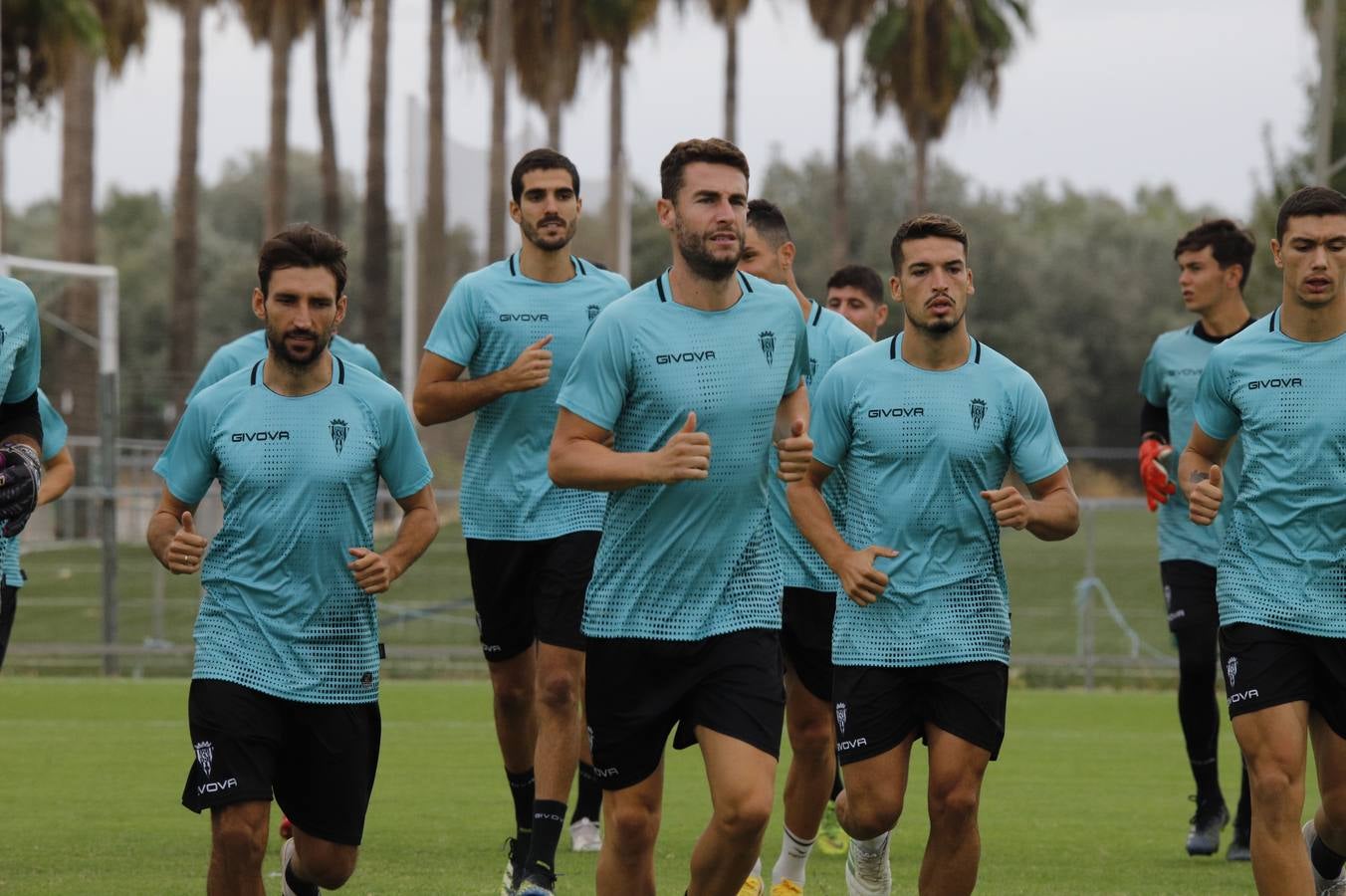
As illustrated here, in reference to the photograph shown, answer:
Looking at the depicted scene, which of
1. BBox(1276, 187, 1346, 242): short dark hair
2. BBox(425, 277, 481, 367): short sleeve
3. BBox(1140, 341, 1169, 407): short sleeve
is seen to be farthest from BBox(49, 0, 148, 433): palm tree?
BBox(1276, 187, 1346, 242): short dark hair

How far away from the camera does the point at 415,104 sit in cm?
3284

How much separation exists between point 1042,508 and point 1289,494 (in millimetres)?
870

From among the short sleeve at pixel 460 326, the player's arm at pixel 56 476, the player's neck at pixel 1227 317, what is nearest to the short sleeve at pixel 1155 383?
the player's neck at pixel 1227 317

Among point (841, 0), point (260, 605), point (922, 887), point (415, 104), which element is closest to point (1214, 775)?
point (922, 887)

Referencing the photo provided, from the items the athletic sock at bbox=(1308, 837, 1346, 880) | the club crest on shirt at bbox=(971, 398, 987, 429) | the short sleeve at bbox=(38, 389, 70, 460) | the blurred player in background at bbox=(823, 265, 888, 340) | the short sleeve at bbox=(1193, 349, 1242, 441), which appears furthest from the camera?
the blurred player in background at bbox=(823, 265, 888, 340)

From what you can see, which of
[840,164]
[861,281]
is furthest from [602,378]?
[840,164]

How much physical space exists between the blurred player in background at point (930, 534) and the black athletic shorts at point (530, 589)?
1416mm

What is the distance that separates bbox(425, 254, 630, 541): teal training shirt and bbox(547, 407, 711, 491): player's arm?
194 centimetres

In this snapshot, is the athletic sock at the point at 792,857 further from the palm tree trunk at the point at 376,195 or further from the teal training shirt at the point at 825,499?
the palm tree trunk at the point at 376,195

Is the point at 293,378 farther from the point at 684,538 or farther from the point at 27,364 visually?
the point at 684,538

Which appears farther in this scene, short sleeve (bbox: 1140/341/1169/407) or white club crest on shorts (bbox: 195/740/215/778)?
short sleeve (bbox: 1140/341/1169/407)

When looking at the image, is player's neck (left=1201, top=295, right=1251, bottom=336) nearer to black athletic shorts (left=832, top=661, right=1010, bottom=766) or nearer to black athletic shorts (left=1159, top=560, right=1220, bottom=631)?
black athletic shorts (left=1159, top=560, right=1220, bottom=631)

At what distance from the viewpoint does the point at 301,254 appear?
6742 mm

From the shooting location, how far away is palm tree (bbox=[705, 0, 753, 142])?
1626 inches
